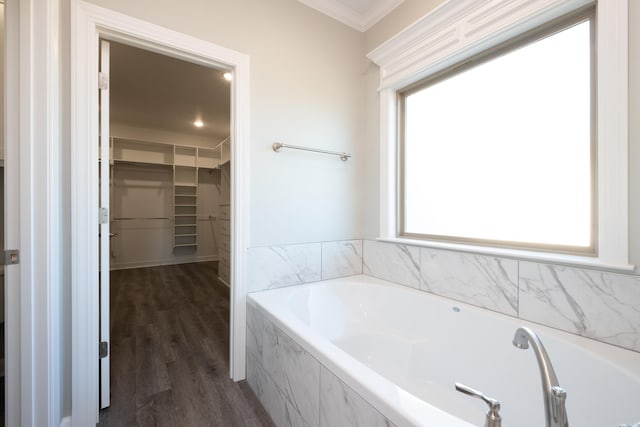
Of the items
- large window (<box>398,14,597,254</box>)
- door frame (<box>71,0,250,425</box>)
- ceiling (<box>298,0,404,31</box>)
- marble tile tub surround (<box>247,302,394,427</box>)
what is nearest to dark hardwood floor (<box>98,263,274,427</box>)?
marble tile tub surround (<box>247,302,394,427</box>)

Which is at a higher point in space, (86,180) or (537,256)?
(86,180)

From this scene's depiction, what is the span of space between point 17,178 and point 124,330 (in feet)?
5.96

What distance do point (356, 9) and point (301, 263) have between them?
2038mm

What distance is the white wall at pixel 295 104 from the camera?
1.68 meters

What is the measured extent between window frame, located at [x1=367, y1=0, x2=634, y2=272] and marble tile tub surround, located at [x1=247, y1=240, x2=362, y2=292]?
0.36 m

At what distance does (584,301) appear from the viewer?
1135 millimetres

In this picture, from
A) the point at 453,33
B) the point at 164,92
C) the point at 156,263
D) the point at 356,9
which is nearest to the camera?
the point at 453,33

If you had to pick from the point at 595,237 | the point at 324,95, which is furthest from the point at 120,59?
the point at 595,237

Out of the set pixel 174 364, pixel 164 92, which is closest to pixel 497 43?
pixel 174 364

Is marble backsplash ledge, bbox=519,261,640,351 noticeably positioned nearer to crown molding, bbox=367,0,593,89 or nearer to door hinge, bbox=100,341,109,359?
crown molding, bbox=367,0,593,89

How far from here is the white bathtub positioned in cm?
89

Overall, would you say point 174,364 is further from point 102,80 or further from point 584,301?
point 584,301

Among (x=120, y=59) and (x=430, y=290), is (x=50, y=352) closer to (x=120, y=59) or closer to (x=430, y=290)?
(x=430, y=290)

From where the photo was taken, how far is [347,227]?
7.29 ft
